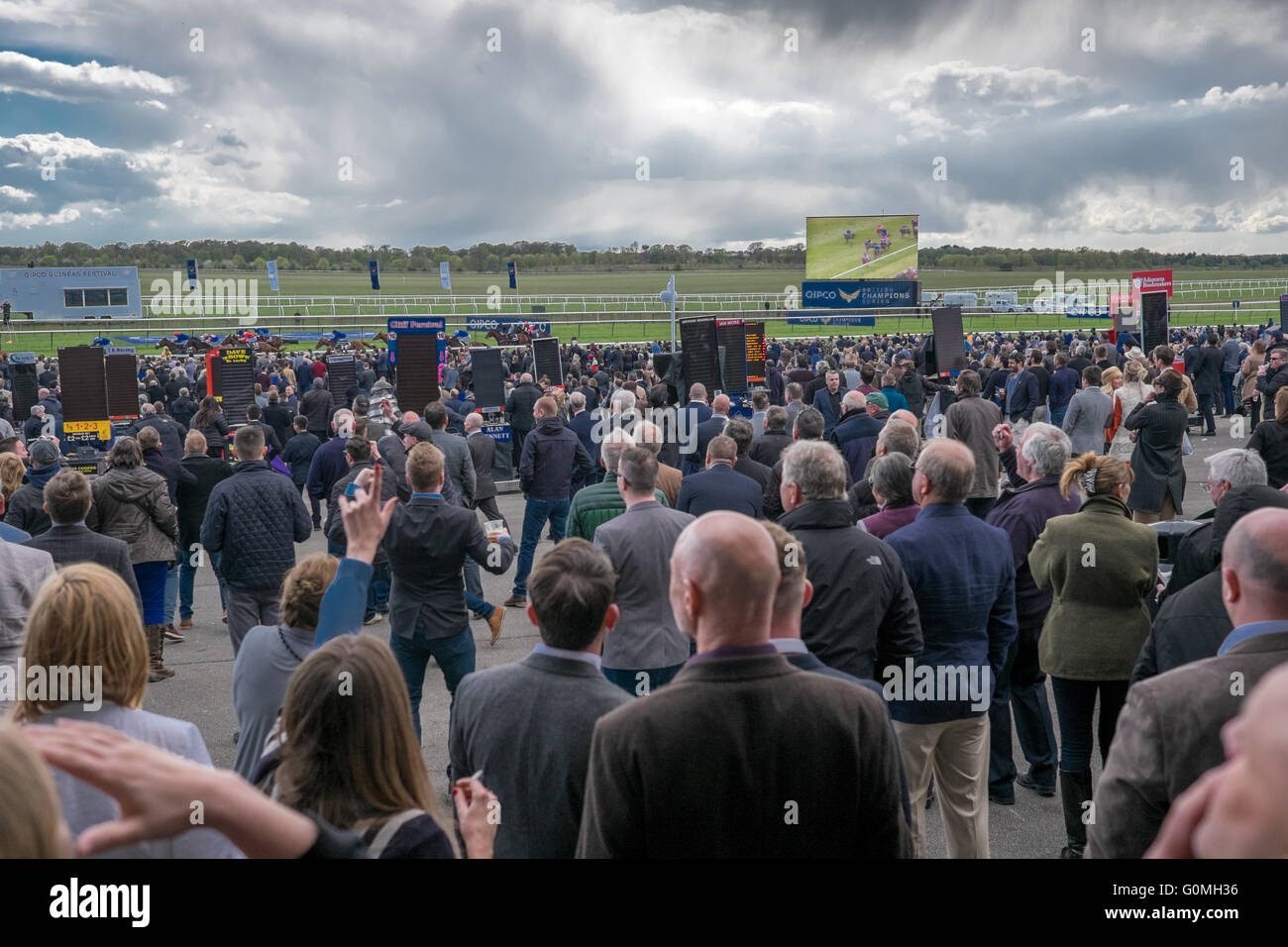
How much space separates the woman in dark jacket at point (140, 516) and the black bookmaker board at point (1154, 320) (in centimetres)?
1303

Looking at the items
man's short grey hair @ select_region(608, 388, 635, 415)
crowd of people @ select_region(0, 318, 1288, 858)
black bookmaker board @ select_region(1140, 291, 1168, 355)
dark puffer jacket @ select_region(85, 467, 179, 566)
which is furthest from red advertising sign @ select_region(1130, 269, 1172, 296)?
dark puffer jacket @ select_region(85, 467, 179, 566)

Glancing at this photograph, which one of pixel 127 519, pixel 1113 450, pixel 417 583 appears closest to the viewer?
pixel 417 583

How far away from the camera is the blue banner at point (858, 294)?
48.1 metres

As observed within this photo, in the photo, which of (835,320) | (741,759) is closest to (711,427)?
(741,759)

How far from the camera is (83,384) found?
12.9m

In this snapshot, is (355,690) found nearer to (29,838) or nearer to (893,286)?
(29,838)

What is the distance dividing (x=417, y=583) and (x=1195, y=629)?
149 inches

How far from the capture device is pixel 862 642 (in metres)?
4.26

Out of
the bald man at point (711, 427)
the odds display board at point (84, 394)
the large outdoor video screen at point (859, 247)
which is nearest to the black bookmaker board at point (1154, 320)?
the bald man at point (711, 427)

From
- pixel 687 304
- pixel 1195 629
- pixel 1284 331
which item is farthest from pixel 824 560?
pixel 687 304

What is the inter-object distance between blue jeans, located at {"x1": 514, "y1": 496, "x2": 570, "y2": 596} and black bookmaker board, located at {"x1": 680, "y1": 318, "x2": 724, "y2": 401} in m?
3.86

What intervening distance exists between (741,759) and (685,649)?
298 cm

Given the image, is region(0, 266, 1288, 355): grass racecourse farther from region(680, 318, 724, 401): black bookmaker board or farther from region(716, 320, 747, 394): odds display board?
region(680, 318, 724, 401): black bookmaker board
